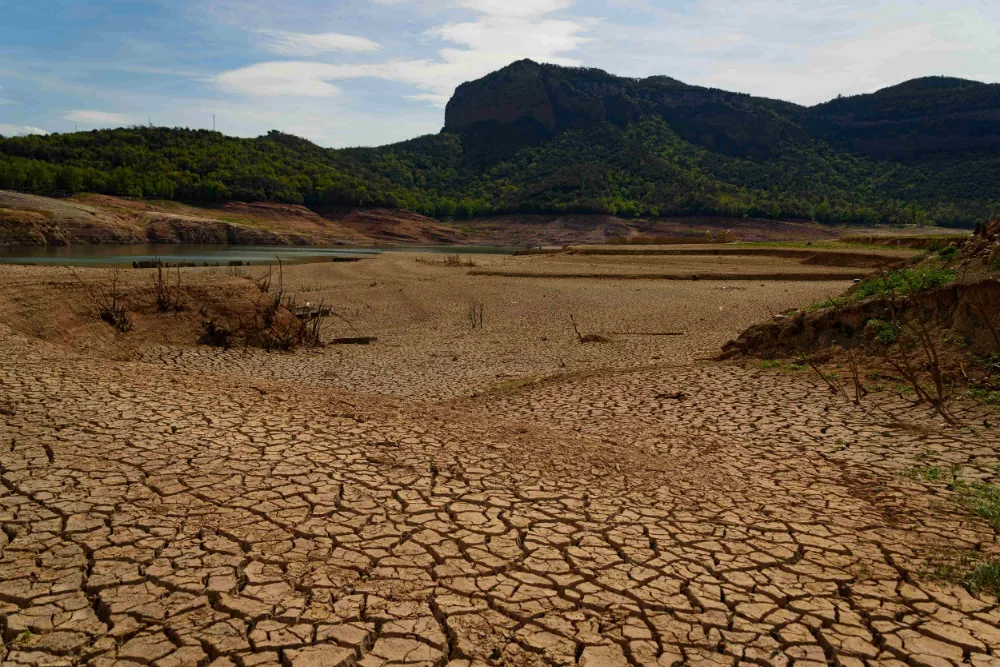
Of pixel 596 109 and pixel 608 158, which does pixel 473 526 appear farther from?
pixel 596 109

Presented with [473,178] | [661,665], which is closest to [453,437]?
[661,665]

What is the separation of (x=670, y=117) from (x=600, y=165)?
4058 centimetres

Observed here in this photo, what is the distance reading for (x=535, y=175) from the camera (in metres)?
110

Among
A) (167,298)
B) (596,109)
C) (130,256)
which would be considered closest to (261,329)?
(167,298)

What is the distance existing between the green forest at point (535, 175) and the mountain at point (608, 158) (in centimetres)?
29

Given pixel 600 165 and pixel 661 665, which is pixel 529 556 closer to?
pixel 661 665

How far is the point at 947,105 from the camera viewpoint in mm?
112250

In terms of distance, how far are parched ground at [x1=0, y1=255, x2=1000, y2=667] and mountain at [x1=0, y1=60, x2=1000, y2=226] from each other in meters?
64.6

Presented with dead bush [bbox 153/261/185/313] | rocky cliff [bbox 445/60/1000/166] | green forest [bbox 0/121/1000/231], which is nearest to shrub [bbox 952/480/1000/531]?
dead bush [bbox 153/261/185/313]

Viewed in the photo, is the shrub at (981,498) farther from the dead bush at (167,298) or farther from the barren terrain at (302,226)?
the barren terrain at (302,226)

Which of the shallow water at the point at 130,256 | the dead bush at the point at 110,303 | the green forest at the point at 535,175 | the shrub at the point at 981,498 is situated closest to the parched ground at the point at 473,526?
the shrub at the point at 981,498

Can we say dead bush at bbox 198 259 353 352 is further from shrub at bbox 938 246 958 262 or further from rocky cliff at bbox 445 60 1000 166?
rocky cliff at bbox 445 60 1000 166

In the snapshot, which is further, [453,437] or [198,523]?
[453,437]

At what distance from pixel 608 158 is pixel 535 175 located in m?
13.1
